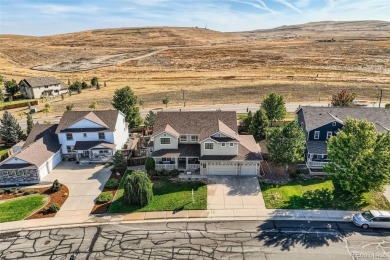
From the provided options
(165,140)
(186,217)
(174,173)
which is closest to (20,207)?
(174,173)

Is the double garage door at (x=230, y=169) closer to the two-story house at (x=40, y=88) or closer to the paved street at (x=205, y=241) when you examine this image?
the paved street at (x=205, y=241)

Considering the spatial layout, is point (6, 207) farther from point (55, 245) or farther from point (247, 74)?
point (247, 74)

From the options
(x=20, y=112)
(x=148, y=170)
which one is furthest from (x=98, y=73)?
(x=148, y=170)

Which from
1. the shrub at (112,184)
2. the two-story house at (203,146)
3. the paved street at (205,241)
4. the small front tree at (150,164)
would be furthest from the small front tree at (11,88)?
the paved street at (205,241)

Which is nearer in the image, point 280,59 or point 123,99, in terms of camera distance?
point 123,99

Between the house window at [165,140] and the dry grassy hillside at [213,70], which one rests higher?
the dry grassy hillside at [213,70]

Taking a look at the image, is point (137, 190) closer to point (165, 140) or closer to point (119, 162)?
point (119, 162)

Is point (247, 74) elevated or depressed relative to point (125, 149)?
elevated
